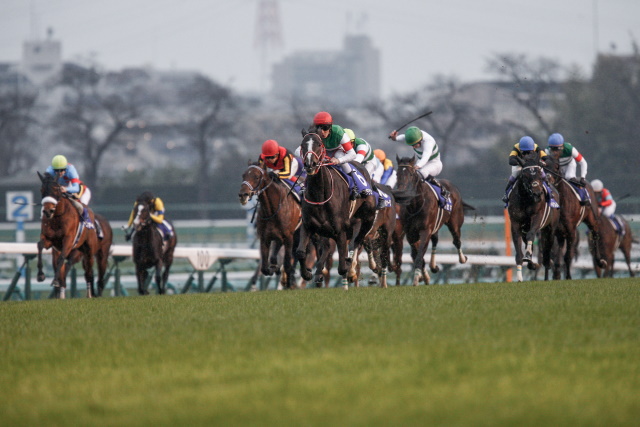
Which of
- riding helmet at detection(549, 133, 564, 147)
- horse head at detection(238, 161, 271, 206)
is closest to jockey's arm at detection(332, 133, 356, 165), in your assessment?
horse head at detection(238, 161, 271, 206)

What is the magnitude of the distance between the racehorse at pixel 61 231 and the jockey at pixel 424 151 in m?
4.30

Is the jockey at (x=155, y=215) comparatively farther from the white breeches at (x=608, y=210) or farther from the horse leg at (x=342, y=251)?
the white breeches at (x=608, y=210)

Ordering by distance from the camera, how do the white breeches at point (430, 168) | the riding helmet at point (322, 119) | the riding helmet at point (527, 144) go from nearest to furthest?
the riding helmet at point (322, 119) < the riding helmet at point (527, 144) < the white breeches at point (430, 168)

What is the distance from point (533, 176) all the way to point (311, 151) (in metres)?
3.56

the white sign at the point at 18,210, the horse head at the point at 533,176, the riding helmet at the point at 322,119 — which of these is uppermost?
the riding helmet at the point at 322,119

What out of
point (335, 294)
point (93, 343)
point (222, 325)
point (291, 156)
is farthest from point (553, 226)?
point (93, 343)

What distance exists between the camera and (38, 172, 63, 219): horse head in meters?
13.6

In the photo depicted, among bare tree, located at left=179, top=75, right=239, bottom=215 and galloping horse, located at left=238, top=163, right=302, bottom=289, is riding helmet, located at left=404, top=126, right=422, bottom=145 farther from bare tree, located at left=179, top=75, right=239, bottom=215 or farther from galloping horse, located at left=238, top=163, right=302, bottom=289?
bare tree, located at left=179, top=75, right=239, bottom=215

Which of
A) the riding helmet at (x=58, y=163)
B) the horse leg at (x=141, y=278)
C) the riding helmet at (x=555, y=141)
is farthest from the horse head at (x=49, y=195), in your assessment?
the riding helmet at (x=555, y=141)

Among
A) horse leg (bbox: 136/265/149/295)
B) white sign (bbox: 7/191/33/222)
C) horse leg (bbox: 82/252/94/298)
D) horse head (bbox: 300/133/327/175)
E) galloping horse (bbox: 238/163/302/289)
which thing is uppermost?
horse head (bbox: 300/133/327/175)

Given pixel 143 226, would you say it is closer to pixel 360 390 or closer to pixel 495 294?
pixel 495 294

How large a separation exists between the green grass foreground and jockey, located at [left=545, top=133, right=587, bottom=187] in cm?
543

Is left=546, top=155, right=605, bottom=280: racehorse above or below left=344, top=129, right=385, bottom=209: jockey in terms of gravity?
below

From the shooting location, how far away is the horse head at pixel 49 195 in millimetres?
13617
